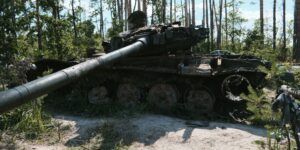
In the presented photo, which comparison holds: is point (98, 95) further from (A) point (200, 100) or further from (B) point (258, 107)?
(B) point (258, 107)

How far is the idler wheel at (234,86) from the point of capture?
33.6 feet

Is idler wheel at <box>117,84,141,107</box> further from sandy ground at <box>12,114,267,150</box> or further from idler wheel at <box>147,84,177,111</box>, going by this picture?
sandy ground at <box>12,114,267,150</box>

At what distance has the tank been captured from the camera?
10344mm

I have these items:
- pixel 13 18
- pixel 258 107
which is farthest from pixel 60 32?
pixel 258 107

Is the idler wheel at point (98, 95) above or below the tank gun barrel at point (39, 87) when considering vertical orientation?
below

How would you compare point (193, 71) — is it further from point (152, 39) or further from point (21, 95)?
point (21, 95)

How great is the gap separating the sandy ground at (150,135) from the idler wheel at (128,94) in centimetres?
148

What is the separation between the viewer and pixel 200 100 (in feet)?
35.0

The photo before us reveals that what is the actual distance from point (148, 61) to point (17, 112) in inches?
135

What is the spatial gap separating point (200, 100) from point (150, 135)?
2481 mm

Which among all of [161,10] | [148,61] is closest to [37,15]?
[148,61]

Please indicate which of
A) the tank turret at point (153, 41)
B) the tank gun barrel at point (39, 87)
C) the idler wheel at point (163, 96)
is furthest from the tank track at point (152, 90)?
the tank gun barrel at point (39, 87)

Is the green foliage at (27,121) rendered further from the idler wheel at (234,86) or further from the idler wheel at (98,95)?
the idler wheel at (234,86)

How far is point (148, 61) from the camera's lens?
11.0 metres
